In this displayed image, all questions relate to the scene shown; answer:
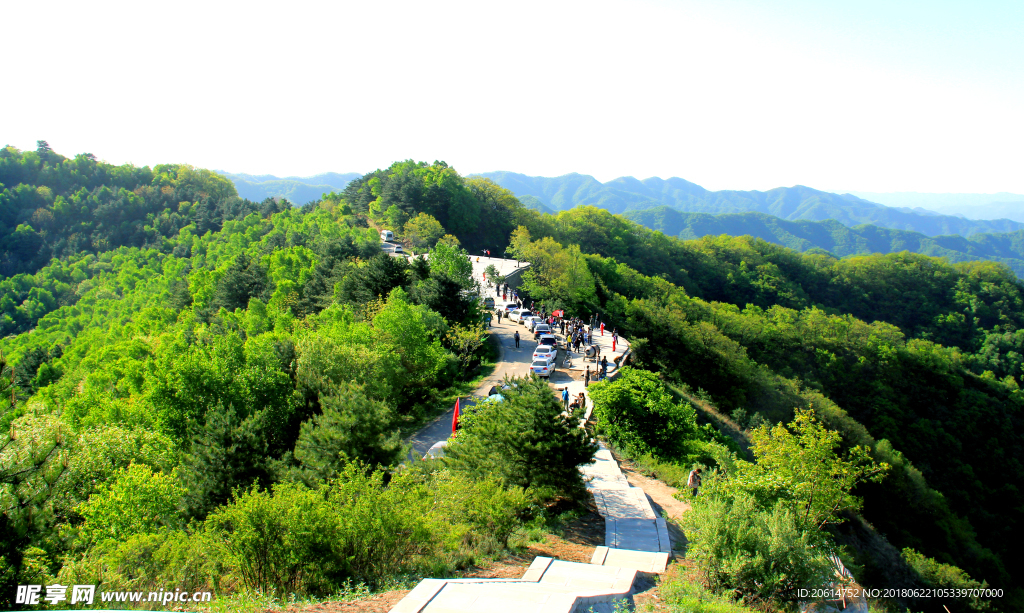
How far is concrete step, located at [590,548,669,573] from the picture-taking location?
9086 mm

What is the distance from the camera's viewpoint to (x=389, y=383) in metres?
21.2

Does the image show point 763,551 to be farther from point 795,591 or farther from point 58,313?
point 58,313

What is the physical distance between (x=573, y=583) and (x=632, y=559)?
2151 mm

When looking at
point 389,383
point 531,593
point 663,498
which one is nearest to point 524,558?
point 531,593

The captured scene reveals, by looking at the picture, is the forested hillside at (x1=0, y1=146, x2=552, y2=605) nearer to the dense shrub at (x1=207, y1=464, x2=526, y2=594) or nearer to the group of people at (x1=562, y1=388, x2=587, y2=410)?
the dense shrub at (x1=207, y1=464, x2=526, y2=594)

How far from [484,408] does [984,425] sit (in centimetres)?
5323

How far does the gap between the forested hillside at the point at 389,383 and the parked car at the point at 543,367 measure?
4037 millimetres

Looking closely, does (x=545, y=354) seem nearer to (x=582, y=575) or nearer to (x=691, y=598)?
(x=582, y=575)

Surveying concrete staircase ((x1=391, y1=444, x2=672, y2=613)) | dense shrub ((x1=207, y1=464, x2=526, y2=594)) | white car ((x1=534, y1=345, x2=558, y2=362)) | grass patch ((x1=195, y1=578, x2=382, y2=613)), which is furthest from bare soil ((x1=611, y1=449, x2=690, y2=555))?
white car ((x1=534, y1=345, x2=558, y2=362))

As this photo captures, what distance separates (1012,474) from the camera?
41.6 metres

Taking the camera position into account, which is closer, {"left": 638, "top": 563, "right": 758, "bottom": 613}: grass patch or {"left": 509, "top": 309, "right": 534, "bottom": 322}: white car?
{"left": 638, "top": 563, "right": 758, "bottom": 613}: grass patch

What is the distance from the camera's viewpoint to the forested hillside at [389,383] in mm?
8828

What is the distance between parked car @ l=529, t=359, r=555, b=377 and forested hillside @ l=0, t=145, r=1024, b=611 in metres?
4.04

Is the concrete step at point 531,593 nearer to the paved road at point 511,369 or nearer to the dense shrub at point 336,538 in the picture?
the dense shrub at point 336,538
